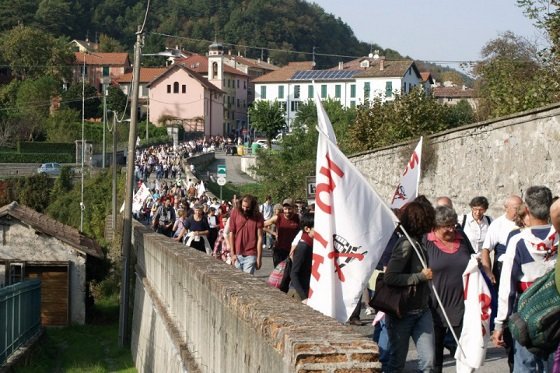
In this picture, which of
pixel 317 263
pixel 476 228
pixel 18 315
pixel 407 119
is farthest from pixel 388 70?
pixel 317 263

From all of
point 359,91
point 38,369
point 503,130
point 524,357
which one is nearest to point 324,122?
point 524,357

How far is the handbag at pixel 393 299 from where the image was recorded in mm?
8602

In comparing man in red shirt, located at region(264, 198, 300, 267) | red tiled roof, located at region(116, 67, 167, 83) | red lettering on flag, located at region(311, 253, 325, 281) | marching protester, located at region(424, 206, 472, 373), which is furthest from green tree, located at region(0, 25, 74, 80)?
red lettering on flag, located at region(311, 253, 325, 281)

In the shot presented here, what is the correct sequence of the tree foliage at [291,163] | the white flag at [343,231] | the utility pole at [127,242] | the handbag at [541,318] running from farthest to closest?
the tree foliage at [291,163] → the utility pole at [127,242] → the white flag at [343,231] → the handbag at [541,318]

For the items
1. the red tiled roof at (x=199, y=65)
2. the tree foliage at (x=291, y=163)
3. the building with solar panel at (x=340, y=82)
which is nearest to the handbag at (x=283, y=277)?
the tree foliage at (x=291, y=163)

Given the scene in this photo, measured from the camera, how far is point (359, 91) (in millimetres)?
148000

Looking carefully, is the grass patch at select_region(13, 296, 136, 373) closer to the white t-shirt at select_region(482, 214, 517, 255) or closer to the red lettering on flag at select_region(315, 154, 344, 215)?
the white t-shirt at select_region(482, 214, 517, 255)

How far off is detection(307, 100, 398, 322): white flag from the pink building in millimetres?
140320

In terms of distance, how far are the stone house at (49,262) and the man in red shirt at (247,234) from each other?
2026cm

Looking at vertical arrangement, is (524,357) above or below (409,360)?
above

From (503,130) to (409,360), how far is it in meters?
10.9

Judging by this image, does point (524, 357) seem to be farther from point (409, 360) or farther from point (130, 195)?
point (130, 195)

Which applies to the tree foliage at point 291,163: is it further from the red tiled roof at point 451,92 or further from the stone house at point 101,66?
the stone house at point 101,66

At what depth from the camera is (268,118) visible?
399 feet
